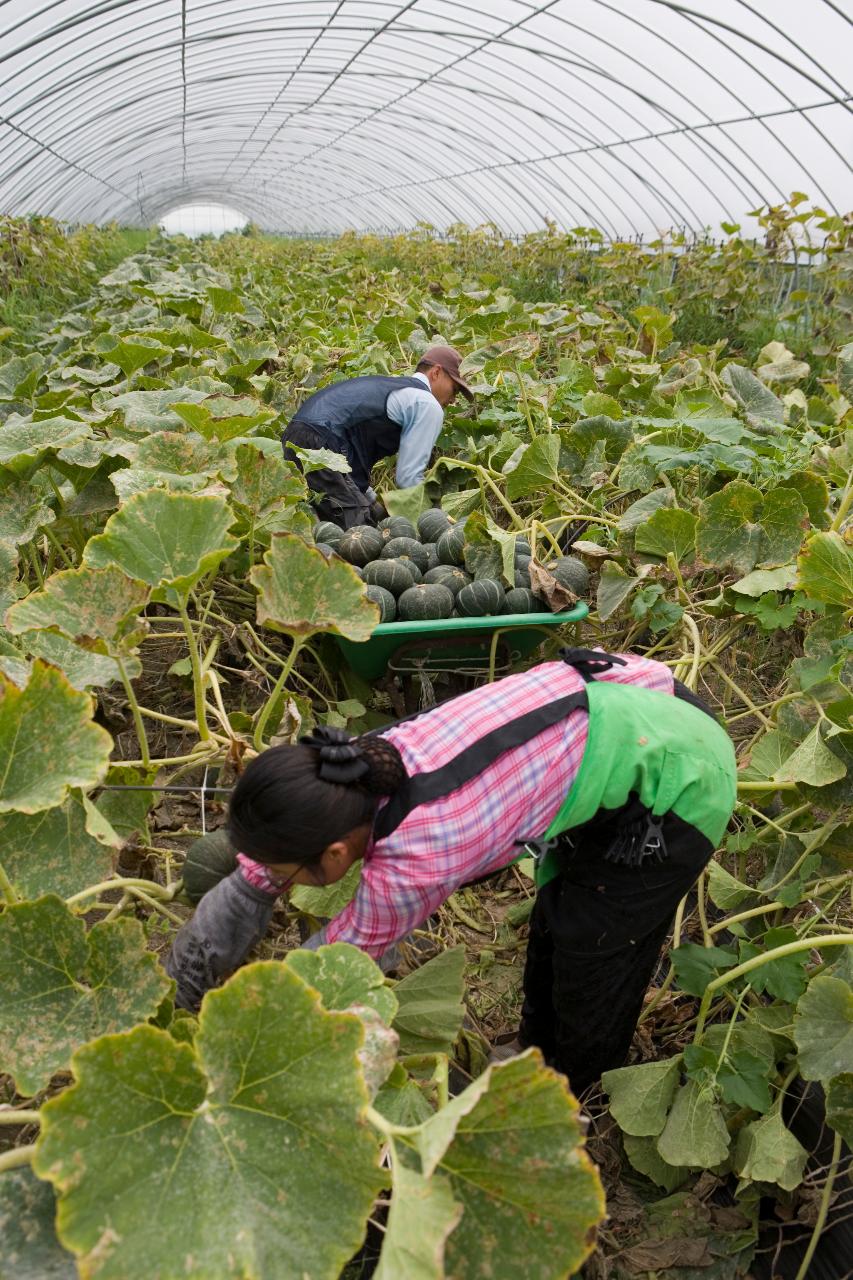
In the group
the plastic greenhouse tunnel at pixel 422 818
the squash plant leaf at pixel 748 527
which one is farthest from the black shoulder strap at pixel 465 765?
the squash plant leaf at pixel 748 527

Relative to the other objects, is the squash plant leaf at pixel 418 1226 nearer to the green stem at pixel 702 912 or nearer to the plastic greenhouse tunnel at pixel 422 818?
the plastic greenhouse tunnel at pixel 422 818

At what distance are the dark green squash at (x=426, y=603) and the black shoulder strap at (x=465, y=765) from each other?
3.62 feet

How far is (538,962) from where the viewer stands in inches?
81.1

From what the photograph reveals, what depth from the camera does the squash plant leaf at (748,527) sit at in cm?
250

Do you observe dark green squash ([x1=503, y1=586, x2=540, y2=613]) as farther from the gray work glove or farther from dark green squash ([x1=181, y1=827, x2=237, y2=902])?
the gray work glove

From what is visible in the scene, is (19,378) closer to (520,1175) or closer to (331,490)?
(331,490)

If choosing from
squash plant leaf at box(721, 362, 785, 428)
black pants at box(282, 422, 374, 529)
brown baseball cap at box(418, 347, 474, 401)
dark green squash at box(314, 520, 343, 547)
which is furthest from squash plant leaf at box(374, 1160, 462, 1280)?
brown baseball cap at box(418, 347, 474, 401)

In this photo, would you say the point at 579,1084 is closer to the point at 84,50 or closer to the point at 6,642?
the point at 6,642

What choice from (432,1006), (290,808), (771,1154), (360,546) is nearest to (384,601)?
(360,546)

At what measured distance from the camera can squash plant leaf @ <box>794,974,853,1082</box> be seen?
151 centimetres

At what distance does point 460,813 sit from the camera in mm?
1415

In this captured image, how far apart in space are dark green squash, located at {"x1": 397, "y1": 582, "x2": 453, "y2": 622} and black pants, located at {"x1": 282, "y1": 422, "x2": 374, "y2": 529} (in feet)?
2.42

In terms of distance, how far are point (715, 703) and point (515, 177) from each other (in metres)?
14.5

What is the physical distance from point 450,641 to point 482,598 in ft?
0.51
